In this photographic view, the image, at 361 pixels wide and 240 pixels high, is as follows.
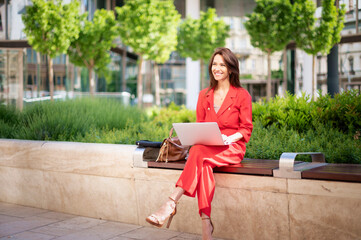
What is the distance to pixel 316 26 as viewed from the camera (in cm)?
1962

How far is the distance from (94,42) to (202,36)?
567 centimetres

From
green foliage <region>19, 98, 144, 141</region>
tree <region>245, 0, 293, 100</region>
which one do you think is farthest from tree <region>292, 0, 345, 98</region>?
green foliage <region>19, 98, 144, 141</region>

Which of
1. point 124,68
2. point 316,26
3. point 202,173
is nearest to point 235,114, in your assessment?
point 202,173

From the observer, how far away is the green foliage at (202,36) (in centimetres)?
2297

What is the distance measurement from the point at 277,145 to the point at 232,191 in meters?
1.46

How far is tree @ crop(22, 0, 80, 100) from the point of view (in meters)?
18.5

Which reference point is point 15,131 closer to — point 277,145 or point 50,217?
point 50,217

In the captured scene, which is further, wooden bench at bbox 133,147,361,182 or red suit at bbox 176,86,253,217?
red suit at bbox 176,86,253,217

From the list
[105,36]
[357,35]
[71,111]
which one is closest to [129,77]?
[105,36]

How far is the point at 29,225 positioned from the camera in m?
5.20

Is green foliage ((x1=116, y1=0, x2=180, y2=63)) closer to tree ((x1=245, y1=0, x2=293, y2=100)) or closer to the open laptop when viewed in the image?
tree ((x1=245, y1=0, x2=293, y2=100))

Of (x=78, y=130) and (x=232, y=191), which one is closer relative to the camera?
(x=232, y=191)

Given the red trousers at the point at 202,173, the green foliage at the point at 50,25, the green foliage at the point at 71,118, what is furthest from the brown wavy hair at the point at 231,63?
the green foliage at the point at 50,25

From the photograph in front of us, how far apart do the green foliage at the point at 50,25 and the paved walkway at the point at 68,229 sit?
Result: 46.0ft
